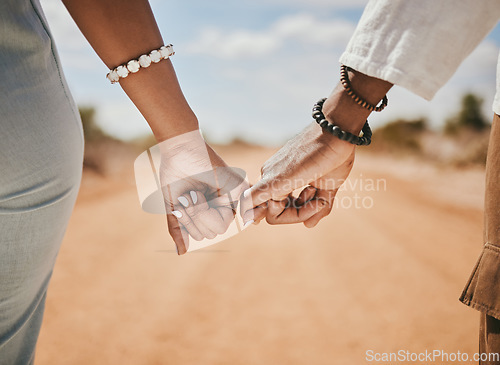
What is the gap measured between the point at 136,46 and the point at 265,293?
105 inches

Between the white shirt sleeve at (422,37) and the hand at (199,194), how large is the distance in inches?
30.5

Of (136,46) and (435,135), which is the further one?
(435,135)

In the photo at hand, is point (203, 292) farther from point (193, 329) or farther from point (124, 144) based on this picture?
point (124, 144)

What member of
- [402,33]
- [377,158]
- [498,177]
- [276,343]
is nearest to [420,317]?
[276,343]

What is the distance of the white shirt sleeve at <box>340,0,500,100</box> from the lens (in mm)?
1190

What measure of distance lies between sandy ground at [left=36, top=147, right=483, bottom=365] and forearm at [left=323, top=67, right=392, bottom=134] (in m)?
1.86

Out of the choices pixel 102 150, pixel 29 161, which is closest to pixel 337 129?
pixel 29 161

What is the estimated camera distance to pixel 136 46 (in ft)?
4.29

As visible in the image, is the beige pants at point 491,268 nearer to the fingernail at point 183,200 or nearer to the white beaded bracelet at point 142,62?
the white beaded bracelet at point 142,62

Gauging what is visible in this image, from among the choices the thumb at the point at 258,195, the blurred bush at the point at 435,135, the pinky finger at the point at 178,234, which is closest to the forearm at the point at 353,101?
the thumb at the point at 258,195

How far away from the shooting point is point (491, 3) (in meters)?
1.15

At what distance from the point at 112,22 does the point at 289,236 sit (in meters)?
3.82

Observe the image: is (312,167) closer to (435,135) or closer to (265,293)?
(265,293)

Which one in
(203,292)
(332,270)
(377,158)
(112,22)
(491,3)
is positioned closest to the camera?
(491,3)
